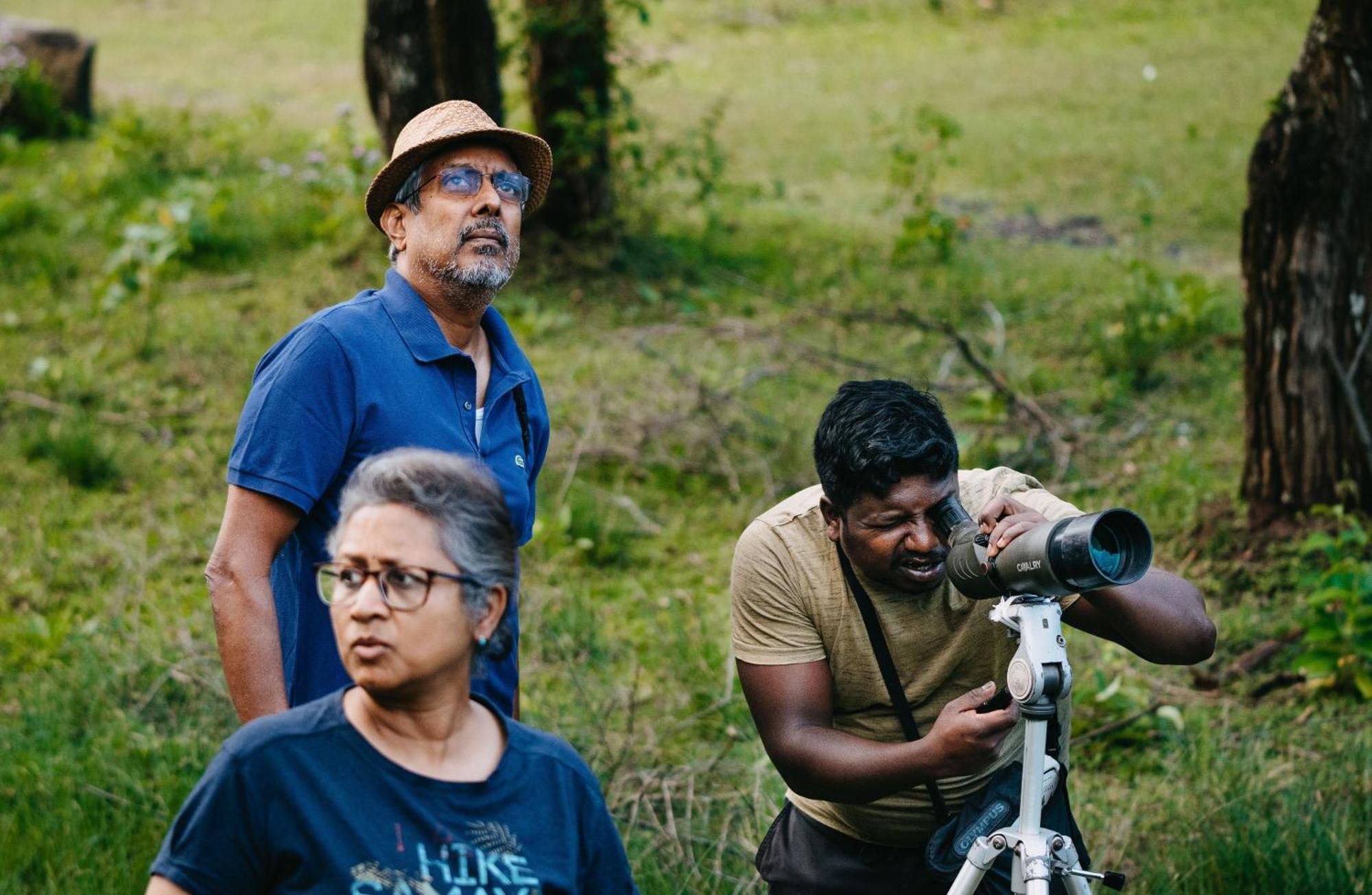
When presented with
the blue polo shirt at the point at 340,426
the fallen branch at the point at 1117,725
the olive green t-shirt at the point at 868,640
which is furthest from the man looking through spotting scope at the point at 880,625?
the fallen branch at the point at 1117,725

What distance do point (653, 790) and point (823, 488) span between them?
146cm

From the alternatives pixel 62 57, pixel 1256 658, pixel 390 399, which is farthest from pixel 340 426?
pixel 62 57

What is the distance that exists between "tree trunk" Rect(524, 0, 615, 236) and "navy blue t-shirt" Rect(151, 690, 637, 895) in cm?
655

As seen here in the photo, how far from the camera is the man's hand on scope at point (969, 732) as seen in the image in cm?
248

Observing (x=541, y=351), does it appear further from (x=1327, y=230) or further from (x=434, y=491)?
(x=434, y=491)

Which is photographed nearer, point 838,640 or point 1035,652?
point 1035,652

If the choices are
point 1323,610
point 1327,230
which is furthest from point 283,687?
point 1327,230

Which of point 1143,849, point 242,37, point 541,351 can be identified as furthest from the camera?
point 242,37

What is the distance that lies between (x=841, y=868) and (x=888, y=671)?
422 mm

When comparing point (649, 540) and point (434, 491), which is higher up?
point (434, 491)

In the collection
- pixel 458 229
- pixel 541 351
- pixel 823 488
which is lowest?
pixel 541 351

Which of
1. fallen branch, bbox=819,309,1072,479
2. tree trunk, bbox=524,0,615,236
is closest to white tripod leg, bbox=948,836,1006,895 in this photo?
fallen branch, bbox=819,309,1072,479

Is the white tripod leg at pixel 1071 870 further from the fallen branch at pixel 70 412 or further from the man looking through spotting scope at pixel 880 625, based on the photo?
the fallen branch at pixel 70 412

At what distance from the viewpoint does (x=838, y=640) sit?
2820 mm
